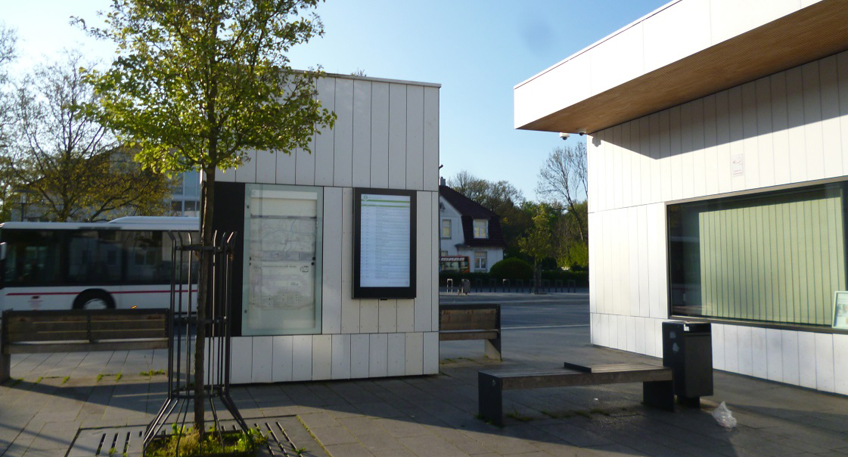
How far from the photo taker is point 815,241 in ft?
31.2

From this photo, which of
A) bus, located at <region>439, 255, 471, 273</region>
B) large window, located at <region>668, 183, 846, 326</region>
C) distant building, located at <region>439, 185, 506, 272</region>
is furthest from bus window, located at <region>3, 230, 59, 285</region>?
distant building, located at <region>439, 185, 506, 272</region>

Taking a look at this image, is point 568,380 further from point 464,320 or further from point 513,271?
point 513,271

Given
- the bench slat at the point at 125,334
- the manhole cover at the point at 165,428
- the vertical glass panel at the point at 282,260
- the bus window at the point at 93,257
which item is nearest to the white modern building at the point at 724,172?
the vertical glass panel at the point at 282,260

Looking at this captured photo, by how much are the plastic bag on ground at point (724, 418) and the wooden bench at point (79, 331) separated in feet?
22.4

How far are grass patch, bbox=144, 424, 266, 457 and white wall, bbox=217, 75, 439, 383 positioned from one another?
9.61 feet

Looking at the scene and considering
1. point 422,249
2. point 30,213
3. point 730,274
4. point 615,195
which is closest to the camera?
point 422,249

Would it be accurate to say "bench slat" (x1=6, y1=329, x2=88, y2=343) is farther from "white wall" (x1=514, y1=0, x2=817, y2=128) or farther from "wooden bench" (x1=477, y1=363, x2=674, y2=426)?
"white wall" (x1=514, y1=0, x2=817, y2=128)

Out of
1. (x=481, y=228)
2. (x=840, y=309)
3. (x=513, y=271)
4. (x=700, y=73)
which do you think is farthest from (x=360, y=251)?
(x=481, y=228)

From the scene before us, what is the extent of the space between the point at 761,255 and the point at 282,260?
7.09m

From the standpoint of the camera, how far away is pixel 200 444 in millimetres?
5715

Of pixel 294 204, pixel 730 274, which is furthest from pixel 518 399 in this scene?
pixel 730 274

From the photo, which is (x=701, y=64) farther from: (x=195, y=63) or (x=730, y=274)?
(x=195, y=63)

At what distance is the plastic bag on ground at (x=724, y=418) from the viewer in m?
6.99

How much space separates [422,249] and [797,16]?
17.6 ft
